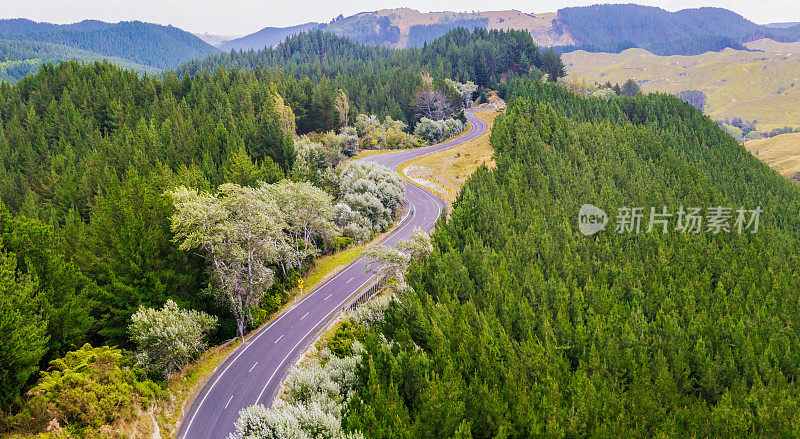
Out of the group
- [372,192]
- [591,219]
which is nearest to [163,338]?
[372,192]

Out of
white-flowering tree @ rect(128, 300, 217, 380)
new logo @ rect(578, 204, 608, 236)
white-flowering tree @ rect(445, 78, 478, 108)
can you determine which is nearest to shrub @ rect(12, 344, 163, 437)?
white-flowering tree @ rect(128, 300, 217, 380)

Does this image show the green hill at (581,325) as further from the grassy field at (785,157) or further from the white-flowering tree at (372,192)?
the grassy field at (785,157)

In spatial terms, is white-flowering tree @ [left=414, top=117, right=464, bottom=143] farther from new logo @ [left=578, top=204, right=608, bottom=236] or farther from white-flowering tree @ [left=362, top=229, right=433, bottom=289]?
white-flowering tree @ [left=362, top=229, right=433, bottom=289]

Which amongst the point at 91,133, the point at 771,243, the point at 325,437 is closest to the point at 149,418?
the point at 325,437

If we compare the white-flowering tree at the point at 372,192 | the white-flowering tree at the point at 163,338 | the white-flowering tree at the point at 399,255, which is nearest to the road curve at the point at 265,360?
the white-flowering tree at the point at 163,338

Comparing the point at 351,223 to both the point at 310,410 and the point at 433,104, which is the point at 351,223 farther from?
the point at 433,104

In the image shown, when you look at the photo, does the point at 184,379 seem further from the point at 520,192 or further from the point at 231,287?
the point at 520,192
